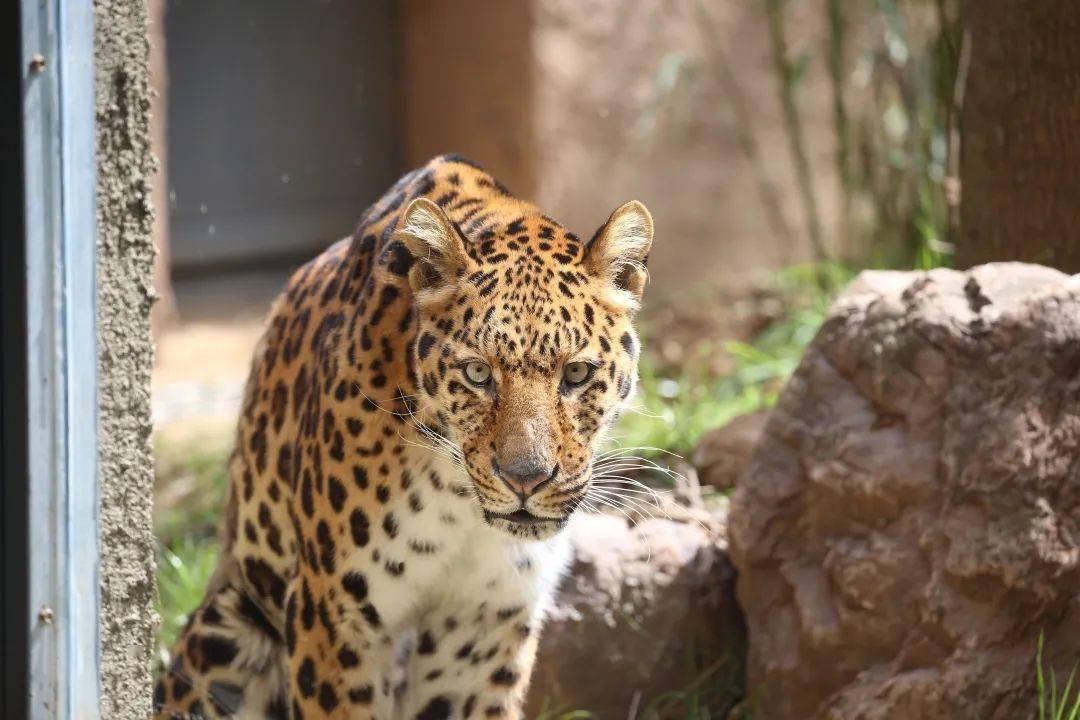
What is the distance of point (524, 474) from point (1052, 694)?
186cm

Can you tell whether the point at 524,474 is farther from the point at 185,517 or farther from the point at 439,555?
the point at 185,517

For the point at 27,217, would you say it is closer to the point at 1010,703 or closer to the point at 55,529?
the point at 55,529

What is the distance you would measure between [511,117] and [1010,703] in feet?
21.1

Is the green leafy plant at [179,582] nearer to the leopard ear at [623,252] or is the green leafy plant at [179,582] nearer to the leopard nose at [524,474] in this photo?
the leopard nose at [524,474]

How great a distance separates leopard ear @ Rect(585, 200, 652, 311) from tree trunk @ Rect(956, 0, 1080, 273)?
87.7 inches

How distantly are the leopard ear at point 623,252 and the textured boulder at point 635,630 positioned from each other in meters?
1.41

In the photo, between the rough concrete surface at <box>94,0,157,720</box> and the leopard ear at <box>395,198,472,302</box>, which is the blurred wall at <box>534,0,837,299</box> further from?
the rough concrete surface at <box>94,0,157,720</box>

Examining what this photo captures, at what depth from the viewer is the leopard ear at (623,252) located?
3.86 m

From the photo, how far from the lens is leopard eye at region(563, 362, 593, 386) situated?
3.78m

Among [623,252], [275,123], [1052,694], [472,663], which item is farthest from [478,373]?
[275,123]

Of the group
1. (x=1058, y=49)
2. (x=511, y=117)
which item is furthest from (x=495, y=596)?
(x=511, y=117)

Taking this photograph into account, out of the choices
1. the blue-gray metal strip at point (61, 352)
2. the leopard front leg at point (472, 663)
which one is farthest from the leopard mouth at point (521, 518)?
the blue-gray metal strip at point (61, 352)

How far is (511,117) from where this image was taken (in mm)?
9992

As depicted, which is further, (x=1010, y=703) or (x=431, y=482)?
(x=1010, y=703)
